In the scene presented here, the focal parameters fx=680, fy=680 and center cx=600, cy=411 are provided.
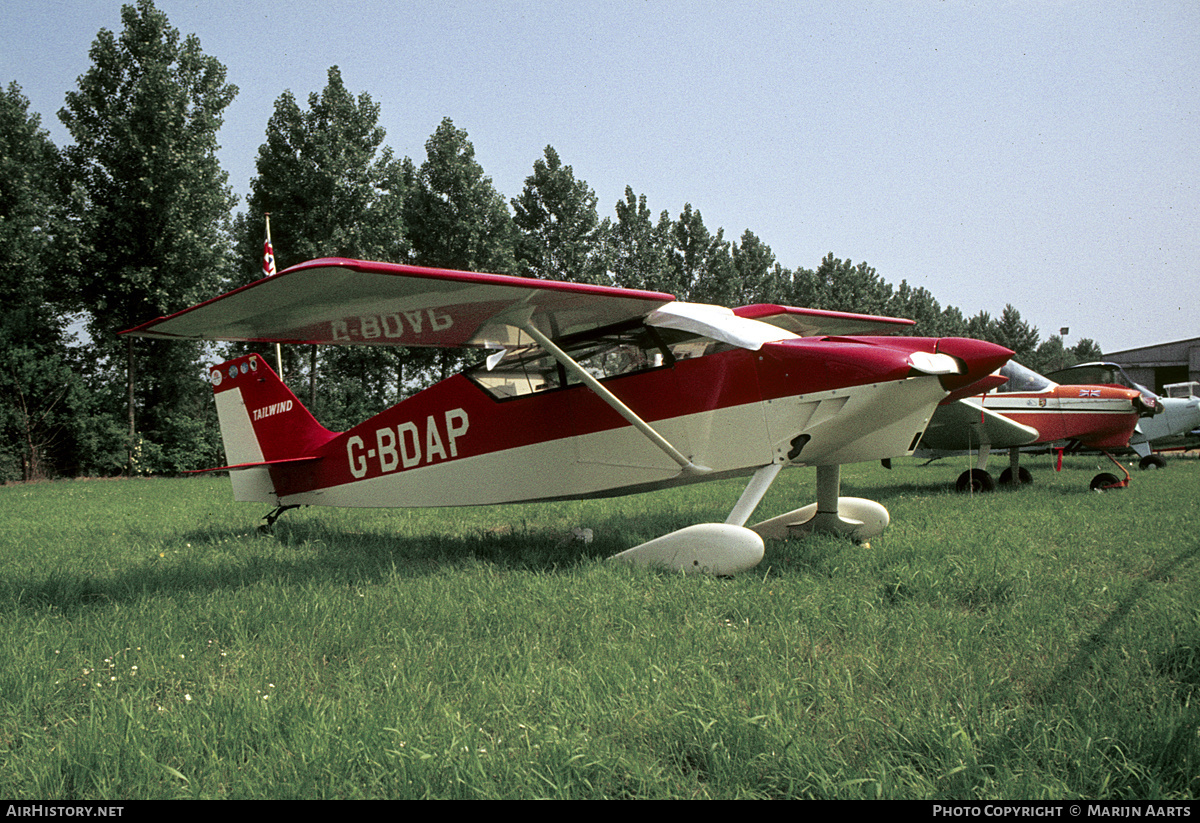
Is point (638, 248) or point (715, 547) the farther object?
point (638, 248)

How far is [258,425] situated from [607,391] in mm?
4548

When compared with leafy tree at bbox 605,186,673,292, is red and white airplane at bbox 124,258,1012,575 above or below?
below

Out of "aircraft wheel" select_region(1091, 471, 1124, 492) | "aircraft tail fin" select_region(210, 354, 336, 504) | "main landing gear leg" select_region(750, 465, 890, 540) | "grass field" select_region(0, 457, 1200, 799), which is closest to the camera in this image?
"grass field" select_region(0, 457, 1200, 799)

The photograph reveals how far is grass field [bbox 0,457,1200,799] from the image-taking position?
79.2 inches

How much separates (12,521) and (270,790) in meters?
9.97

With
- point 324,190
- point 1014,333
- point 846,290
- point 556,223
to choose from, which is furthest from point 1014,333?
point 324,190

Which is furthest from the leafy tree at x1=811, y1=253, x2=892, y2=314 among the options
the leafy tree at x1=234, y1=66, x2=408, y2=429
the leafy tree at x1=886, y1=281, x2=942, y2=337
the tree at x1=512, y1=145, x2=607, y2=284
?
the leafy tree at x1=234, y1=66, x2=408, y2=429

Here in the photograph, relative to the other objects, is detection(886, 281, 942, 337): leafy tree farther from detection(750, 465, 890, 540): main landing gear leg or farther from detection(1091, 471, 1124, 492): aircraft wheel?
detection(750, 465, 890, 540): main landing gear leg

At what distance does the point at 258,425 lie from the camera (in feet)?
24.7

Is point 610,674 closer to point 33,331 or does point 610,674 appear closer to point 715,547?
point 715,547

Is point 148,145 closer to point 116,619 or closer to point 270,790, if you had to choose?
point 116,619

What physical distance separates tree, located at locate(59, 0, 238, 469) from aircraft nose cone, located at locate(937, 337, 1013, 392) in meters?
22.9

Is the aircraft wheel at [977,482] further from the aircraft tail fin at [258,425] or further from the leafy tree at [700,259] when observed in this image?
the leafy tree at [700,259]

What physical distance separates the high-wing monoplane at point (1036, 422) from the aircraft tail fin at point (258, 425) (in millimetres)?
9330
